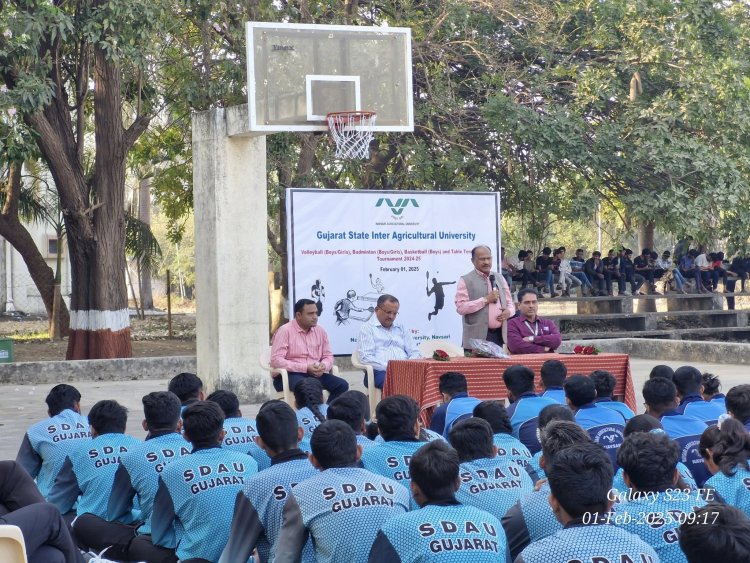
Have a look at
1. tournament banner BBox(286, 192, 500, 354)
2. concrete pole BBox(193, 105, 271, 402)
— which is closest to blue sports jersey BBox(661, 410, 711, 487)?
tournament banner BBox(286, 192, 500, 354)

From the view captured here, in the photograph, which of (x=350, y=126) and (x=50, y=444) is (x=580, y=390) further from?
(x=350, y=126)

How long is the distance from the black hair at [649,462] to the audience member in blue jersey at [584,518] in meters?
0.34

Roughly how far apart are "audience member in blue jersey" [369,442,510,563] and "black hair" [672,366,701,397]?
11.2ft

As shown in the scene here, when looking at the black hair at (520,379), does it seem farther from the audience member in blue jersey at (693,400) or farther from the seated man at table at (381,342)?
the seated man at table at (381,342)

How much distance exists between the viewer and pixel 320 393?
7.50 m

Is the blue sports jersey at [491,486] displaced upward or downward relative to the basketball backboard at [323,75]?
downward

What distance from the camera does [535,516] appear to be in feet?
13.3

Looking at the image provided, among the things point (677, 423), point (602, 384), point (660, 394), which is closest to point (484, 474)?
point (677, 423)

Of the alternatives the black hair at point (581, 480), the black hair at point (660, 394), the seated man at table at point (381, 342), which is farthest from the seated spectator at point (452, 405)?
the black hair at point (581, 480)

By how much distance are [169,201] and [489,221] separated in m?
10.1

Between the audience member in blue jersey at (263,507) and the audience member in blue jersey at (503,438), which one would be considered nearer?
the audience member in blue jersey at (263,507)

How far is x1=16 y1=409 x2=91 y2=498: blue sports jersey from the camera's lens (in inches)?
240

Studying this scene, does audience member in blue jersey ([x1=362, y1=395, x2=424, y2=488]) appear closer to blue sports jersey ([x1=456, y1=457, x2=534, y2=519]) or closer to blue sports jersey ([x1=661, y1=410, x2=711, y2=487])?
blue sports jersey ([x1=456, y1=457, x2=534, y2=519])

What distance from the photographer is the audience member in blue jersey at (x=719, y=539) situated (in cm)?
267
